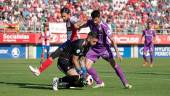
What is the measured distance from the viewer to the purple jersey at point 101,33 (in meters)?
17.1

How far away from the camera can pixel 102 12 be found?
51875 mm

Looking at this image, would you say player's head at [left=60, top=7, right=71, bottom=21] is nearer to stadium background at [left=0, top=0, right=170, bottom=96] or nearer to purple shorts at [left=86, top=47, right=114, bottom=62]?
purple shorts at [left=86, top=47, right=114, bottom=62]

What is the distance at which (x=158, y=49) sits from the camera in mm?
52562

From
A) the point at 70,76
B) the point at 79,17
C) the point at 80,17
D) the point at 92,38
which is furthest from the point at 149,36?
the point at 70,76

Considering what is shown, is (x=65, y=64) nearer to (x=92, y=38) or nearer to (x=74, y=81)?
(x=74, y=81)

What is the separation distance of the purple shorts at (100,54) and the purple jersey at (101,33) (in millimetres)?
60

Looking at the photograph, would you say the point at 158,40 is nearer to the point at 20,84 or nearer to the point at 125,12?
the point at 125,12

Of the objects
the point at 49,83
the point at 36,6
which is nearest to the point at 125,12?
the point at 36,6

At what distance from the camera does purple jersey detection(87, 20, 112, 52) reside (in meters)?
17.1

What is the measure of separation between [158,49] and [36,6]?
11.9 meters

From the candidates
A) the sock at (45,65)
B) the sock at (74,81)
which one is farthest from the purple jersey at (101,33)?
the sock at (45,65)

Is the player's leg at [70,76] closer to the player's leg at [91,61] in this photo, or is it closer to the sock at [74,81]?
the sock at [74,81]

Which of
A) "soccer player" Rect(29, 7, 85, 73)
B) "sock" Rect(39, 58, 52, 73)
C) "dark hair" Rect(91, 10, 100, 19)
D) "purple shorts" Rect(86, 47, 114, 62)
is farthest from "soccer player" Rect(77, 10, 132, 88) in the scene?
"sock" Rect(39, 58, 52, 73)

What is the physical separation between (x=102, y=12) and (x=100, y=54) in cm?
3438
